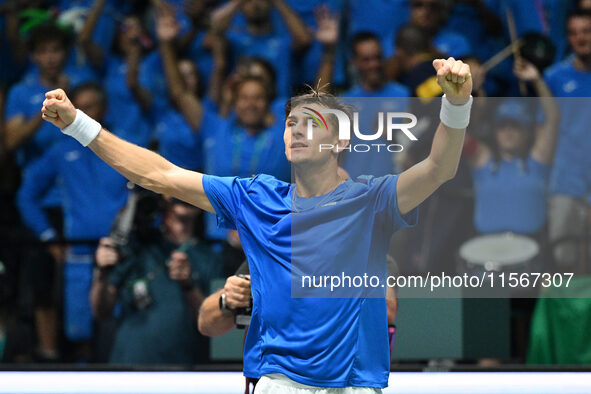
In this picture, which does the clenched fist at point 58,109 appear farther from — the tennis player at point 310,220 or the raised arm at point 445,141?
the raised arm at point 445,141

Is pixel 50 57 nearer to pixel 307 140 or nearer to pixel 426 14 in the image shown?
pixel 426 14

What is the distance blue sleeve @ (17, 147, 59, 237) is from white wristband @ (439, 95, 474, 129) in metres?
4.28

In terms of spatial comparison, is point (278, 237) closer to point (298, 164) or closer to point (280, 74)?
point (298, 164)

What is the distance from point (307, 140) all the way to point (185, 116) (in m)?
3.78

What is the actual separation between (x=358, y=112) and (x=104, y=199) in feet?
11.4

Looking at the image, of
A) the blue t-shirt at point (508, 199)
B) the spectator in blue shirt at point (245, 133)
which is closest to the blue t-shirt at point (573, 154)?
the blue t-shirt at point (508, 199)

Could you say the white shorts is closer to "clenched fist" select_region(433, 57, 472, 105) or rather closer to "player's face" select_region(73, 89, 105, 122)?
"clenched fist" select_region(433, 57, 472, 105)

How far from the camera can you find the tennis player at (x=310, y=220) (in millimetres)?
2578

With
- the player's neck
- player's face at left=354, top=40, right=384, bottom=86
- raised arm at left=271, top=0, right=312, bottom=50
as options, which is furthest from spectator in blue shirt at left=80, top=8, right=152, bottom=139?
the player's neck

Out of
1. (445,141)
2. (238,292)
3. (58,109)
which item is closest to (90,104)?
(238,292)

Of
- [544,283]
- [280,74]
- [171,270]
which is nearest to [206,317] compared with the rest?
[544,283]

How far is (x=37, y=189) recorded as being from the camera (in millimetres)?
6277

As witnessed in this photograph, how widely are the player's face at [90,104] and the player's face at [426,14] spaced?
90.3 inches

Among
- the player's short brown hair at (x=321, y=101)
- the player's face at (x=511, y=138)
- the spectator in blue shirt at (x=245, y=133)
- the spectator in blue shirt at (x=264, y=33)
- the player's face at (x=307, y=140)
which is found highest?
the spectator in blue shirt at (x=264, y=33)
